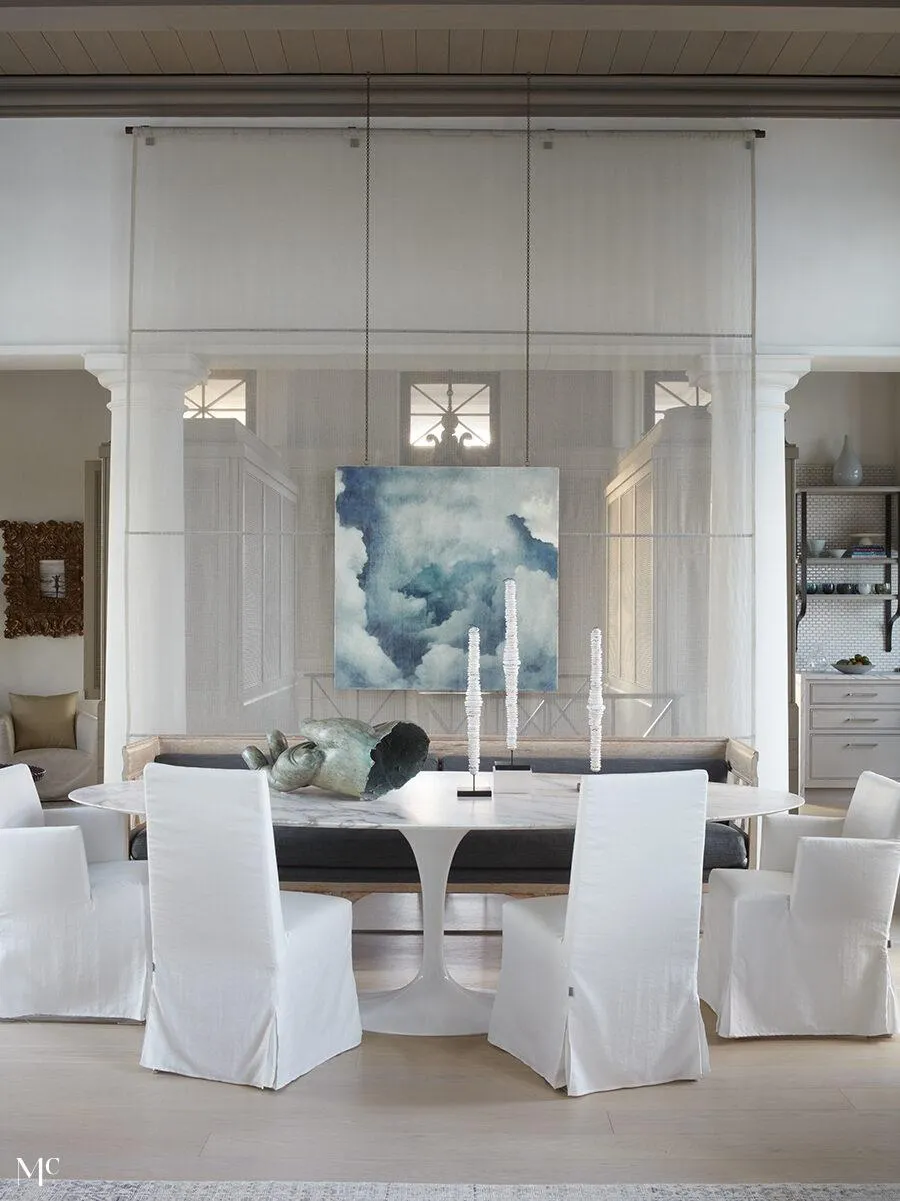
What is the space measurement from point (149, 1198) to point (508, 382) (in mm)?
3786

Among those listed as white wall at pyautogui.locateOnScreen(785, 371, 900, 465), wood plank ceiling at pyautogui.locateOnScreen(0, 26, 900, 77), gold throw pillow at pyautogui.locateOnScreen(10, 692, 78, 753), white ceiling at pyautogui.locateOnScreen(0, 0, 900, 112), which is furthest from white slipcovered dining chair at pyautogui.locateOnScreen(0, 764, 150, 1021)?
white wall at pyautogui.locateOnScreen(785, 371, 900, 465)

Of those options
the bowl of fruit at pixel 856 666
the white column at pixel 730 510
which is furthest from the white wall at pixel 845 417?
the white column at pixel 730 510

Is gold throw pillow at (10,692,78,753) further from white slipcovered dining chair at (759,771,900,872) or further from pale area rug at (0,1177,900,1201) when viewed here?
pale area rug at (0,1177,900,1201)

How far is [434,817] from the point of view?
3287 millimetres

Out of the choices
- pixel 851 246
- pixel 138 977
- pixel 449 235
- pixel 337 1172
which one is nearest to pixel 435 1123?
pixel 337 1172

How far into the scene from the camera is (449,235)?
5402mm

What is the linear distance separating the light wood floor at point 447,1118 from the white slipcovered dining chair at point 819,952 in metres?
0.07

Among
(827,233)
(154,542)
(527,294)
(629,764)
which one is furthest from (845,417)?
(154,542)

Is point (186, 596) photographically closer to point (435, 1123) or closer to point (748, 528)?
point (748, 528)

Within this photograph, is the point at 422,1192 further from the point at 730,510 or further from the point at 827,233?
the point at 827,233

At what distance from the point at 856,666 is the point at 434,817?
4.83 meters

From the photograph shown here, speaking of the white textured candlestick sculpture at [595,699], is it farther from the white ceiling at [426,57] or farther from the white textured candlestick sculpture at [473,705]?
the white ceiling at [426,57]

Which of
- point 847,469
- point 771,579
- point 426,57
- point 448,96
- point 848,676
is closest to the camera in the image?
point 426,57

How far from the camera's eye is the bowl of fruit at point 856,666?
7.38 meters
